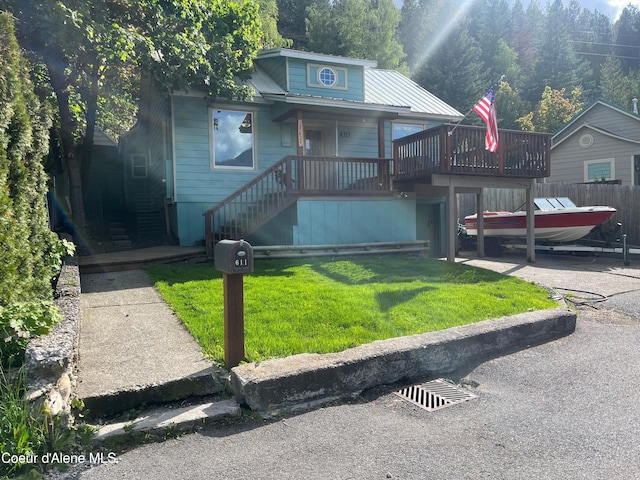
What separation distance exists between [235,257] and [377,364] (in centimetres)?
148

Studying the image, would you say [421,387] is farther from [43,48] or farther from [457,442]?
[43,48]

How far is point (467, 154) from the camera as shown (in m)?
10.6

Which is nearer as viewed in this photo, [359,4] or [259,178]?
[259,178]

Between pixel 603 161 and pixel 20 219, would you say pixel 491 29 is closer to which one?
pixel 603 161

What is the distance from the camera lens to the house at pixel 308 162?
34.7 feet

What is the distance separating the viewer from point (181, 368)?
142 inches

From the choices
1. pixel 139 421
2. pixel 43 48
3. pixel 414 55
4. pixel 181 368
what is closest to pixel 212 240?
pixel 43 48

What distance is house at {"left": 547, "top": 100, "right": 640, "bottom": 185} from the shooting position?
18578 millimetres

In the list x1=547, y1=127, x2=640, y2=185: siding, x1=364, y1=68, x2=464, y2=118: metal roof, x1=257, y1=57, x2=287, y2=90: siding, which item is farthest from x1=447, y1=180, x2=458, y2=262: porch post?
x1=547, y1=127, x2=640, y2=185: siding

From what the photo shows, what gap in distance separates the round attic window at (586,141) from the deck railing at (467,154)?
1062cm

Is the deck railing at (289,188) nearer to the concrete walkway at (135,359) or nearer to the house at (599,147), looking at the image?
the concrete walkway at (135,359)

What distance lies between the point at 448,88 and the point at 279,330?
34676mm

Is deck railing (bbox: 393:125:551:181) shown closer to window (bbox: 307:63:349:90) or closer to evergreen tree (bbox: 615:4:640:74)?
window (bbox: 307:63:349:90)

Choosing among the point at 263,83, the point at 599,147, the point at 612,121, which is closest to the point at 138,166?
the point at 263,83
